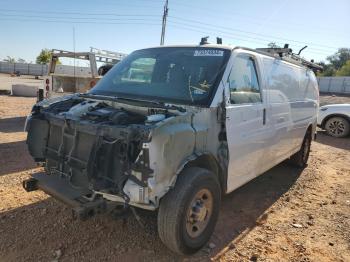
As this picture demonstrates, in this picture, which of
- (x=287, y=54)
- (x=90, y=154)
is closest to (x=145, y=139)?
(x=90, y=154)

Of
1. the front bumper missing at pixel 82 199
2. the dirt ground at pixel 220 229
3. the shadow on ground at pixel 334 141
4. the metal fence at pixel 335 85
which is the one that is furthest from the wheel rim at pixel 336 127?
the metal fence at pixel 335 85

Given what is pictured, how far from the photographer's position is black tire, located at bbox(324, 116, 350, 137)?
11.6 metres

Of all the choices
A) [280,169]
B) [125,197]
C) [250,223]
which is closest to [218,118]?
[125,197]

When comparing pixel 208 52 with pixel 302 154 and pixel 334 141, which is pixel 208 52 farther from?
pixel 334 141

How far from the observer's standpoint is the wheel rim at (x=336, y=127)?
38.1 ft

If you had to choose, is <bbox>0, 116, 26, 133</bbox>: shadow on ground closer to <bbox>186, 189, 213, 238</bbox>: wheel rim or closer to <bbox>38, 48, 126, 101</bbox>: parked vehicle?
<bbox>38, 48, 126, 101</bbox>: parked vehicle

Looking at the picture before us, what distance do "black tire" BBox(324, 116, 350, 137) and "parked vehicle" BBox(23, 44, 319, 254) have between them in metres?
7.67

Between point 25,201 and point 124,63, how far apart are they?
2239 millimetres

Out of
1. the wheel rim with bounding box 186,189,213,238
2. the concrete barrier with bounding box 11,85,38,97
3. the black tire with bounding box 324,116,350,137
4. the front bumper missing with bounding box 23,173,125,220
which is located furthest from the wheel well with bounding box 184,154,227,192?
the concrete barrier with bounding box 11,85,38,97

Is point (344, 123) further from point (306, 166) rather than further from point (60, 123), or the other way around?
point (60, 123)

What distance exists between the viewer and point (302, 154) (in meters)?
7.09

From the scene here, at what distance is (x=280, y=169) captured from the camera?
706cm

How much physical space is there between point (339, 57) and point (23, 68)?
78.8 m

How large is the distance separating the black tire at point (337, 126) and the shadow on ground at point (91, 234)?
8.15 metres
